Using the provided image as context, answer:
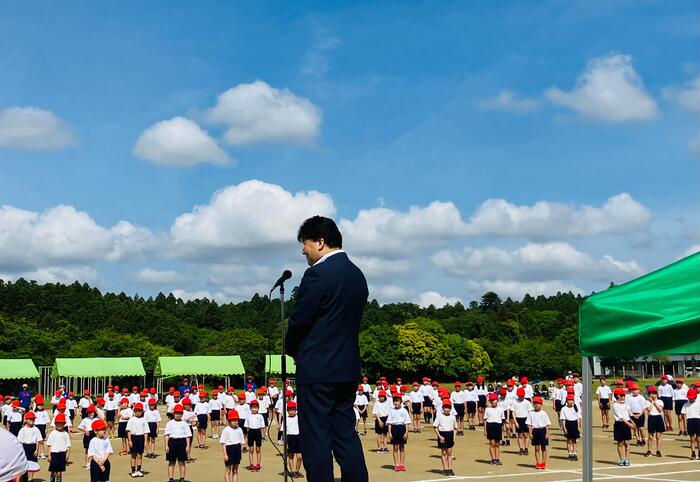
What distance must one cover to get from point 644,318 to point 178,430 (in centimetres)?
1572

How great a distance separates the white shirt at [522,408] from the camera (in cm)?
2350

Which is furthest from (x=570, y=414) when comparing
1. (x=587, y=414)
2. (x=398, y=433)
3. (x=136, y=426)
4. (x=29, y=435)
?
(x=587, y=414)

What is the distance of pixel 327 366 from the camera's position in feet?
15.4

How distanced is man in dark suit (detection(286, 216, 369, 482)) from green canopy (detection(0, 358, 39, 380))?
45.8m

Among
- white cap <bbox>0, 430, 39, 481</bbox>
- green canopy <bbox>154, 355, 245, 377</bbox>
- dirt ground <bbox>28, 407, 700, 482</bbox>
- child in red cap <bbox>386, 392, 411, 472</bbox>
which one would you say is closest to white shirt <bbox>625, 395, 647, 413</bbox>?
dirt ground <bbox>28, 407, 700, 482</bbox>

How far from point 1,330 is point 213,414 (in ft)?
113

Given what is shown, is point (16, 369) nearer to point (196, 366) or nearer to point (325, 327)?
point (196, 366)

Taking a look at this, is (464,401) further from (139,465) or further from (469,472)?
(139,465)

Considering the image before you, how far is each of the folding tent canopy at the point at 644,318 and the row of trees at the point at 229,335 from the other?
53.4 meters

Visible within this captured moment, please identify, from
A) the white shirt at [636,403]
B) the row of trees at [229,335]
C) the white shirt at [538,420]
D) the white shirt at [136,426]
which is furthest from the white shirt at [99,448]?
the row of trees at [229,335]

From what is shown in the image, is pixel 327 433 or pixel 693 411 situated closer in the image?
pixel 327 433

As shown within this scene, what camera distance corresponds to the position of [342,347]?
476cm

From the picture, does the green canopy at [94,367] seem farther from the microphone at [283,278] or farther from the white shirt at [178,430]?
the microphone at [283,278]

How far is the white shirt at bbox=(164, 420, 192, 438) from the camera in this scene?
19047 millimetres
